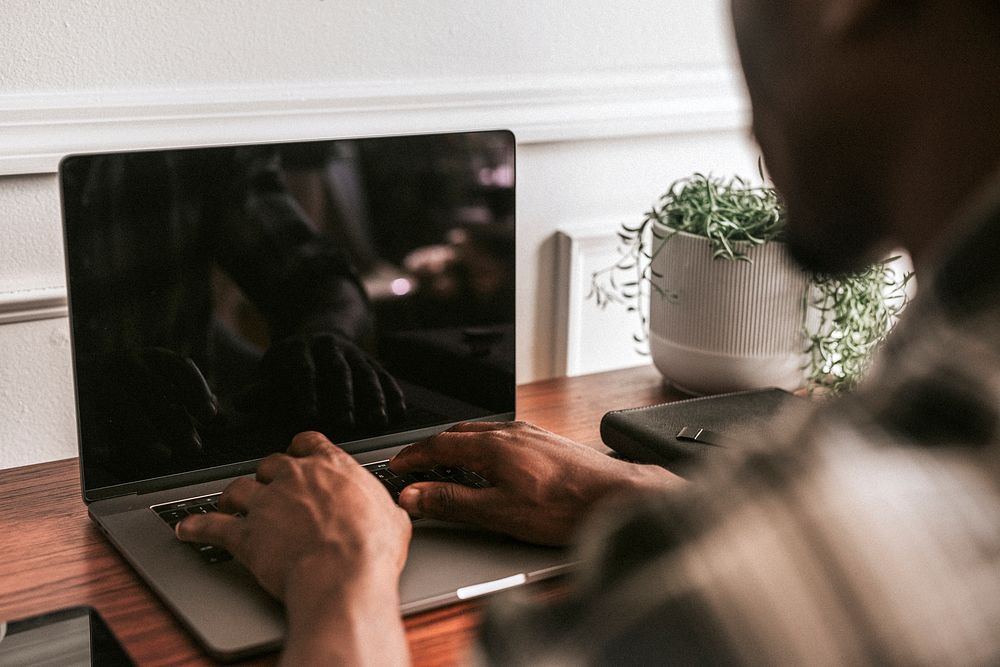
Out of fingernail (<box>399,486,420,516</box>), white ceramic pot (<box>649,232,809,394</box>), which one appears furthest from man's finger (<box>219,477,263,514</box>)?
white ceramic pot (<box>649,232,809,394</box>)

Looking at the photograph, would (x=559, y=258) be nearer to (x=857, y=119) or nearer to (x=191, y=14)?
(x=191, y=14)

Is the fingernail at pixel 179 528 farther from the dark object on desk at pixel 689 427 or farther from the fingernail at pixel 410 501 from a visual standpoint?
the dark object on desk at pixel 689 427

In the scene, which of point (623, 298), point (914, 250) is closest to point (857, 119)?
point (914, 250)

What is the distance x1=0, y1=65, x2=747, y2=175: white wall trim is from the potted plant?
14 centimetres

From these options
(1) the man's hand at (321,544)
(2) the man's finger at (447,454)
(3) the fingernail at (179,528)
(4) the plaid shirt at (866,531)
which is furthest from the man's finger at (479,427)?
(4) the plaid shirt at (866,531)

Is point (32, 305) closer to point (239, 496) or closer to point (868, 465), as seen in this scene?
point (239, 496)

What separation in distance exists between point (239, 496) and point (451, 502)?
0.54ft

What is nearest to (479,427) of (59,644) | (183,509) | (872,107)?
(183,509)

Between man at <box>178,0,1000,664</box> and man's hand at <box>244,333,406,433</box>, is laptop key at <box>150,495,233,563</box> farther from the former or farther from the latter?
man at <box>178,0,1000,664</box>

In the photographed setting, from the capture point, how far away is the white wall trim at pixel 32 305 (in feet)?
3.21

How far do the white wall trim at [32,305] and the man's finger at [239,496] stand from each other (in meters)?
0.29

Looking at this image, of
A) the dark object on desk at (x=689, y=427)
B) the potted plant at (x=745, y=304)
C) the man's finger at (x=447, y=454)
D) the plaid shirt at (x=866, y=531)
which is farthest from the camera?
the potted plant at (x=745, y=304)

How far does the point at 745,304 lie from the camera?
3.82 feet

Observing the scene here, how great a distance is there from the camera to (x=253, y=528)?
76cm
